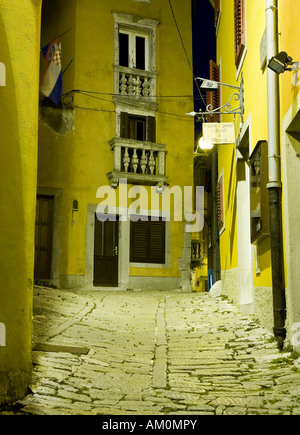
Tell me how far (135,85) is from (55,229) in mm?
5579

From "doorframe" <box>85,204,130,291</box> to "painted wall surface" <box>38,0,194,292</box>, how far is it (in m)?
0.14

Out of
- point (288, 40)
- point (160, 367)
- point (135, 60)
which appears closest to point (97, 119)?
point (135, 60)

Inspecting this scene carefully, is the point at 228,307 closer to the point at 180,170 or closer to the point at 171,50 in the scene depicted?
the point at 180,170

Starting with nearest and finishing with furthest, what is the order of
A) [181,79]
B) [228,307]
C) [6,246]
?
[6,246], [228,307], [181,79]

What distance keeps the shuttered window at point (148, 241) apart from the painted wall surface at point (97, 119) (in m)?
0.35

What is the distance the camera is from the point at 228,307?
10180 mm

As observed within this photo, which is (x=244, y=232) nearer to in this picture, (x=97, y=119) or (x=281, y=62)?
(x=281, y=62)

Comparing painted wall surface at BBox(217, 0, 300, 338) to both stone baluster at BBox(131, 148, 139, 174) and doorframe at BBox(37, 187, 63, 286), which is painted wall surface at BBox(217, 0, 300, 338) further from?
doorframe at BBox(37, 187, 63, 286)

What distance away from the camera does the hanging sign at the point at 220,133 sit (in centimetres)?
993

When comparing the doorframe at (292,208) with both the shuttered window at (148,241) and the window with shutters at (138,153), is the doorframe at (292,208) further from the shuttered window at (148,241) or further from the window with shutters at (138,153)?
the shuttered window at (148,241)

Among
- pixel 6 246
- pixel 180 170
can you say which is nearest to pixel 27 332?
pixel 6 246

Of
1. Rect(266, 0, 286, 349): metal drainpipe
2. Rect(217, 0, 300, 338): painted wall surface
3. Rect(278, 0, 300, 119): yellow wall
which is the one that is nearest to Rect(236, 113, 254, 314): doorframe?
Rect(217, 0, 300, 338): painted wall surface

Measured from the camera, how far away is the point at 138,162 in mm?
17406

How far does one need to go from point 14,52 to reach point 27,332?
271cm
